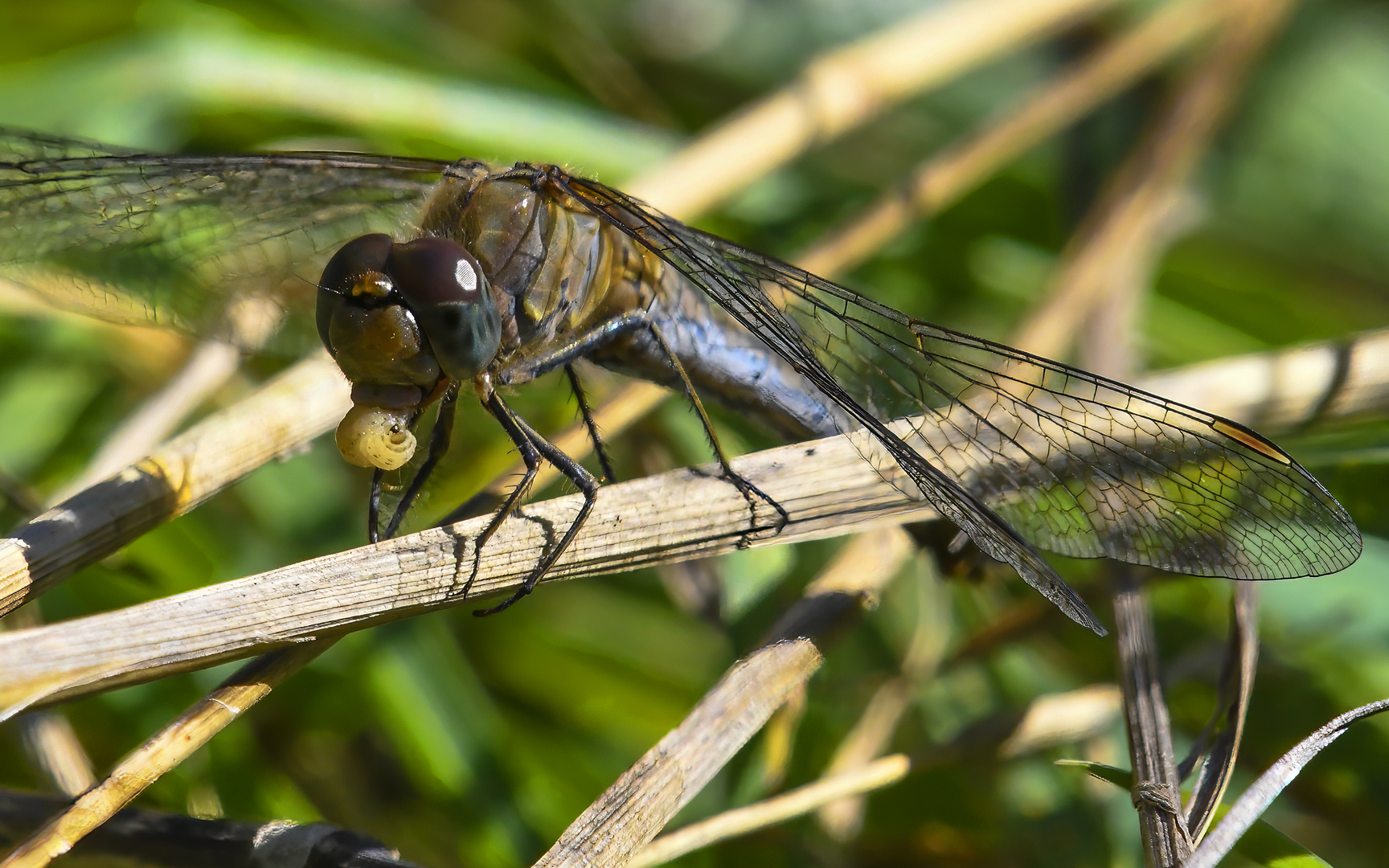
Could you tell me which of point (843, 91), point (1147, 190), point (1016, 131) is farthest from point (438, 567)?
point (1147, 190)

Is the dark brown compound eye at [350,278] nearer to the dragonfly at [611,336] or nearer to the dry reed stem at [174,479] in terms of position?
the dragonfly at [611,336]

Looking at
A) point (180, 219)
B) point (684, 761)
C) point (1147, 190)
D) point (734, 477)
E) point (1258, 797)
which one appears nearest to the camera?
point (1258, 797)

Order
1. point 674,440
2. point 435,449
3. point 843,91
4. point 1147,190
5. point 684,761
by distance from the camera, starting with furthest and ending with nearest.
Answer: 1. point 1147,190
2. point 843,91
3. point 674,440
4. point 435,449
5. point 684,761

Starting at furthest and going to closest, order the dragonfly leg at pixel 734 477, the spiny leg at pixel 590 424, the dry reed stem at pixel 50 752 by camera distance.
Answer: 1. the spiny leg at pixel 590 424
2. the dragonfly leg at pixel 734 477
3. the dry reed stem at pixel 50 752

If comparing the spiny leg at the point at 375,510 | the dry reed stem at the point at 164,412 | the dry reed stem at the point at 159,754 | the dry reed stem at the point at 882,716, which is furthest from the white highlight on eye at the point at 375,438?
the dry reed stem at the point at 882,716

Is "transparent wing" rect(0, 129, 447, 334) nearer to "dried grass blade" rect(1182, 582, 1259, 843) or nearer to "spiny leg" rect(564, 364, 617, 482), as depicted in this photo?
"spiny leg" rect(564, 364, 617, 482)

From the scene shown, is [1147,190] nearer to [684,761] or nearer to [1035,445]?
[1035,445]
